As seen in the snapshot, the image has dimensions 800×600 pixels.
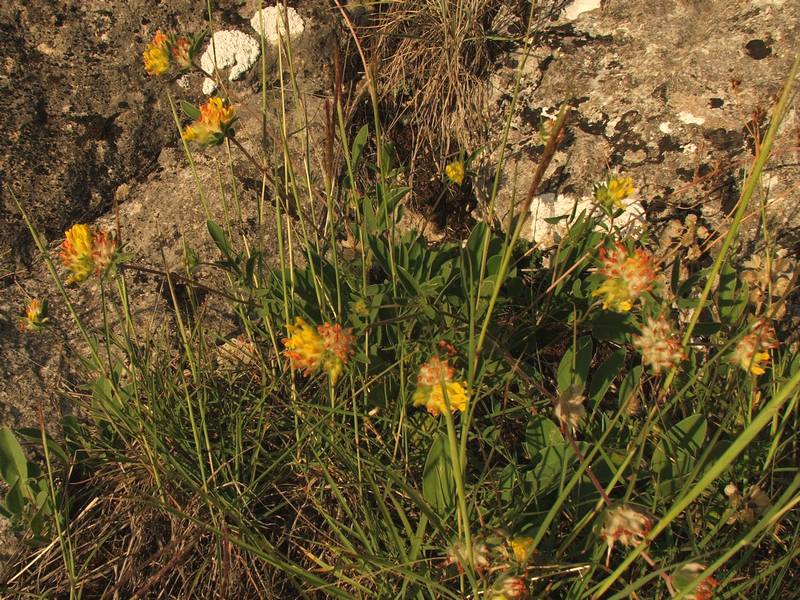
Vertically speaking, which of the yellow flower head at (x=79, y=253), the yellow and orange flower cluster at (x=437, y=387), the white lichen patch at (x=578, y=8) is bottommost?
the yellow and orange flower cluster at (x=437, y=387)

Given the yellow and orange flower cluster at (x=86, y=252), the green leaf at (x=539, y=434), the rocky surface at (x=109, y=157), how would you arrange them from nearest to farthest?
the yellow and orange flower cluster at (x=86, y=252) < the green leaf at (x=539, y=434) < the rocky surface at (x=109, y=157)

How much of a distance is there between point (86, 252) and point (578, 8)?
169cm

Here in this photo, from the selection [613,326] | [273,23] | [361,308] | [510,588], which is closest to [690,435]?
[613,326]

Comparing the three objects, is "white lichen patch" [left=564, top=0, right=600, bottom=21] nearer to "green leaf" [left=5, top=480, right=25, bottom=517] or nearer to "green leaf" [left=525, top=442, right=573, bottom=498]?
"green leaf" [left=525, top=442, right=573, bottom=498]

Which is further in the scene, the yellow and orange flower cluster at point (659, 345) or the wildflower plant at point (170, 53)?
the wildflower plant at point (170, 53)

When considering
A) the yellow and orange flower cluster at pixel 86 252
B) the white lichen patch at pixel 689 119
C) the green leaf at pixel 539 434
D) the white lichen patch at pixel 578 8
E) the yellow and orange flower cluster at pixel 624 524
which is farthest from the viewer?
the white lichen patch at pixel 578 8

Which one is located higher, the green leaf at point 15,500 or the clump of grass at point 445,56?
the clump of grass at point 445,56

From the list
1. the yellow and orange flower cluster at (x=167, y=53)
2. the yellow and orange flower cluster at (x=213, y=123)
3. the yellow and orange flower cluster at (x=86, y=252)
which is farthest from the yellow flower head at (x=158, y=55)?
the yellow and orange flower cluster at (x=86, y=252)

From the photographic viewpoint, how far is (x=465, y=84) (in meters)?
2.00

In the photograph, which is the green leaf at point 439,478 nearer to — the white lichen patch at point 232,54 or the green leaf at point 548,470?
the green leaf at point 548,470

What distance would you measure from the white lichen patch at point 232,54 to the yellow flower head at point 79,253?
0.90 metres

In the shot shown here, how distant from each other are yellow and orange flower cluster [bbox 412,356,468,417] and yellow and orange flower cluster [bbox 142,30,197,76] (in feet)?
2.69

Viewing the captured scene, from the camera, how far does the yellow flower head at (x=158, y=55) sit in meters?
1.35

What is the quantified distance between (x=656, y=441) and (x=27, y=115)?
70.2 inches
